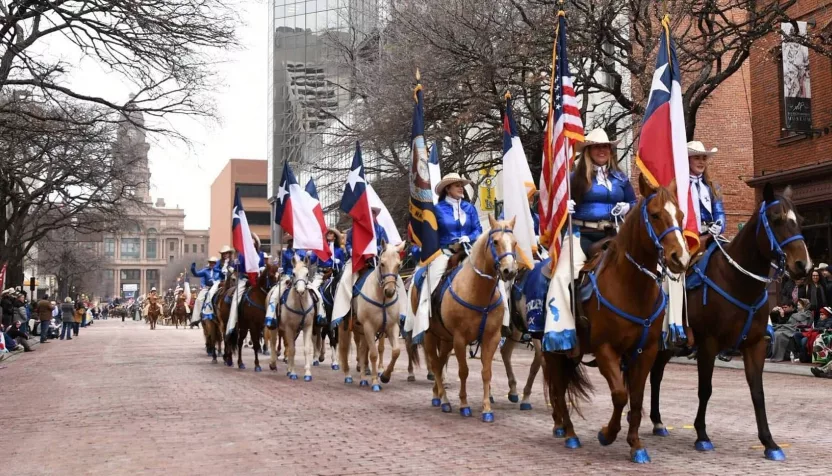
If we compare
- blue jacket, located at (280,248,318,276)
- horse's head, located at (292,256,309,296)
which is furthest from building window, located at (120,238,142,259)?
horse's head, located at (292,256,309,296)

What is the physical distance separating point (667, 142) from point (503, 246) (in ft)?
7.12

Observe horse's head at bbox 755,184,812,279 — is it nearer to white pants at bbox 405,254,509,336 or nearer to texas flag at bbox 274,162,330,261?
white pants at bbox 405,254,509,336

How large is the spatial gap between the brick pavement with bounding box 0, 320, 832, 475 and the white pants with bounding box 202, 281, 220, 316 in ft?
18.1

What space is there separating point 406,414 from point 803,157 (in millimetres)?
19436

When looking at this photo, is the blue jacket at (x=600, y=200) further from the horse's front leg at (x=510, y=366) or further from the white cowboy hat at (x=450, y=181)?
the horse's front leg at (x=510, y=366)

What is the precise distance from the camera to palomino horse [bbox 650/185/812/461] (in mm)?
8312

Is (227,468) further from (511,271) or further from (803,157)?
(803,157)

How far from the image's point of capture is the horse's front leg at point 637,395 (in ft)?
25.9

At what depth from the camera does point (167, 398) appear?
46.0ft

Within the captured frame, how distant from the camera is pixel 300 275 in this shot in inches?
662

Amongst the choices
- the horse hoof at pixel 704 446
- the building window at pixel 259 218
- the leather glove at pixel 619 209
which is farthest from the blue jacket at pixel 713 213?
the building window at pixel 259 218

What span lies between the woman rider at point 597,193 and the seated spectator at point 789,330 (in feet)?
40.6

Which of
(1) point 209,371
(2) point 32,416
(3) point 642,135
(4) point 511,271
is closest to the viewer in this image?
(3) point 642,135

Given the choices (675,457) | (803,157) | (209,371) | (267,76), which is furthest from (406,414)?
(267,76)
